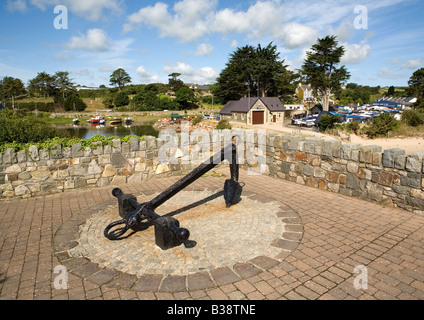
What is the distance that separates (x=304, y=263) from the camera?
345 cm

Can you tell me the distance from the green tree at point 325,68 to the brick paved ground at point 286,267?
39951 mm

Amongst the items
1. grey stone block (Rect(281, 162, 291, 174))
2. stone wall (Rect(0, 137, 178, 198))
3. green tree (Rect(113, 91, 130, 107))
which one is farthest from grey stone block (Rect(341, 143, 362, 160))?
green tree (Rect(113, 91, 130, 107))

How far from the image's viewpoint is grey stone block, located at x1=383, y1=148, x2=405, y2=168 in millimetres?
5035

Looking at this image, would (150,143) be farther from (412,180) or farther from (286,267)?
(412,180)

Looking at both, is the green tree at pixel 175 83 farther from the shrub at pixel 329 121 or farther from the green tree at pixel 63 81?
the shrub at pixel 329 121

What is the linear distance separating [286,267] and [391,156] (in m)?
3.32

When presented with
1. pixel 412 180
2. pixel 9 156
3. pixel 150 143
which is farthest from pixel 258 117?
pixel 9 156

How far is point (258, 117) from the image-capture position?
137 ft

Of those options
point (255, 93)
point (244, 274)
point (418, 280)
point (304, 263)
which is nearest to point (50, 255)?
point (244, 274)

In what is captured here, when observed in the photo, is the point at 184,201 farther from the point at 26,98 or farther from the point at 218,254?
the point at 26,98

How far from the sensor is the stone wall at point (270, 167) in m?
5.10

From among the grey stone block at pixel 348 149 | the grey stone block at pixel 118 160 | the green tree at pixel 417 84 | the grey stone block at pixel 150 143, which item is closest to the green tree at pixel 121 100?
the green tree at pixel 417 84

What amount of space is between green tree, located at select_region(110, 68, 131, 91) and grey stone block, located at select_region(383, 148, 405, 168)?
9287 cm

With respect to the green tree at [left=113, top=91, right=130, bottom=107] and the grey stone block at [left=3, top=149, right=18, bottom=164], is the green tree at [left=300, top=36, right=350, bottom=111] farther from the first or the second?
the green tree at [left=113, top=91, right=130, bottom=107]
